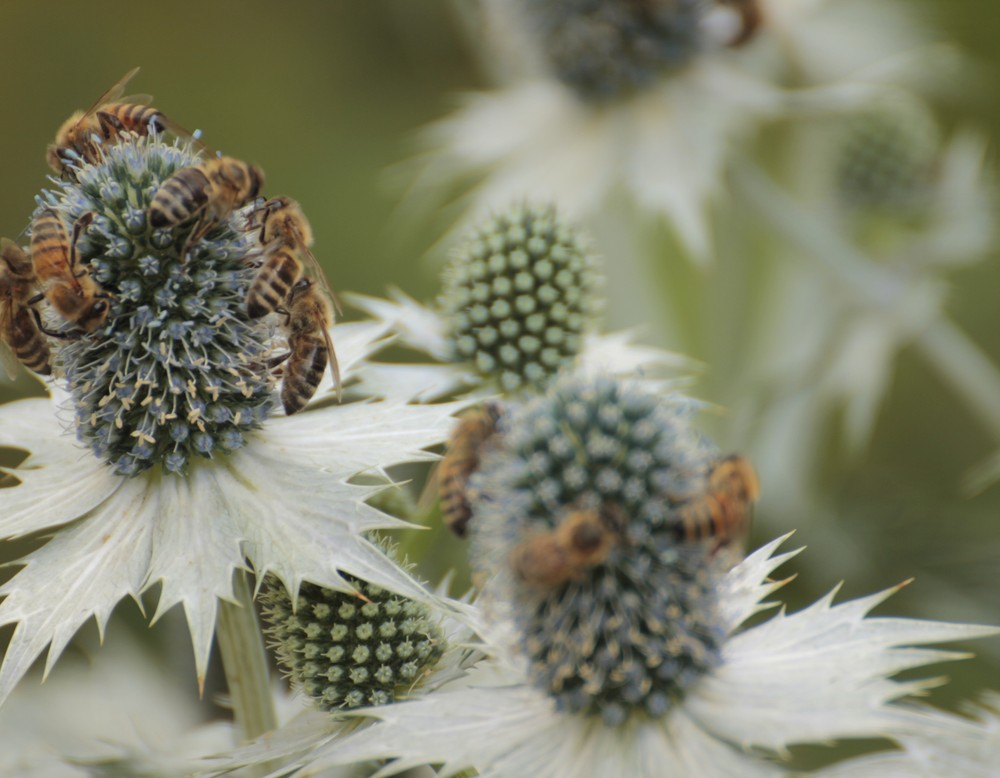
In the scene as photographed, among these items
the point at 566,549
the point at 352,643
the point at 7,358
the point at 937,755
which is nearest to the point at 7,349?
the point at 7,358

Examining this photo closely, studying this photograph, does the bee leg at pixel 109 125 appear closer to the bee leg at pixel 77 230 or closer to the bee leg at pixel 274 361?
the bee leg at pixel 77 230

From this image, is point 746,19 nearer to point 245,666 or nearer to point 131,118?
point 131,118

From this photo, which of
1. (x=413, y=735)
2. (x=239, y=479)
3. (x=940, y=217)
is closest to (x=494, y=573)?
(x=413, y=735)

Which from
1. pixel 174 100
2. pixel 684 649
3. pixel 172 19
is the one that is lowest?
pixel 684 649

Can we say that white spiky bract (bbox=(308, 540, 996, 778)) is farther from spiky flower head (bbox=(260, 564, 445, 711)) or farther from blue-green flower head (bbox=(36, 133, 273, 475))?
blue-green flower head (bbox=(36, 133, 273, 475))

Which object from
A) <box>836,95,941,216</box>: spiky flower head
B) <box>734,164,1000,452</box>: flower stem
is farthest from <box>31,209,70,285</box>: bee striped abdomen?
<box>836,95,941,216</box>: spiky flower head

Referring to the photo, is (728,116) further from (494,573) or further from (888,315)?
(494,573)
